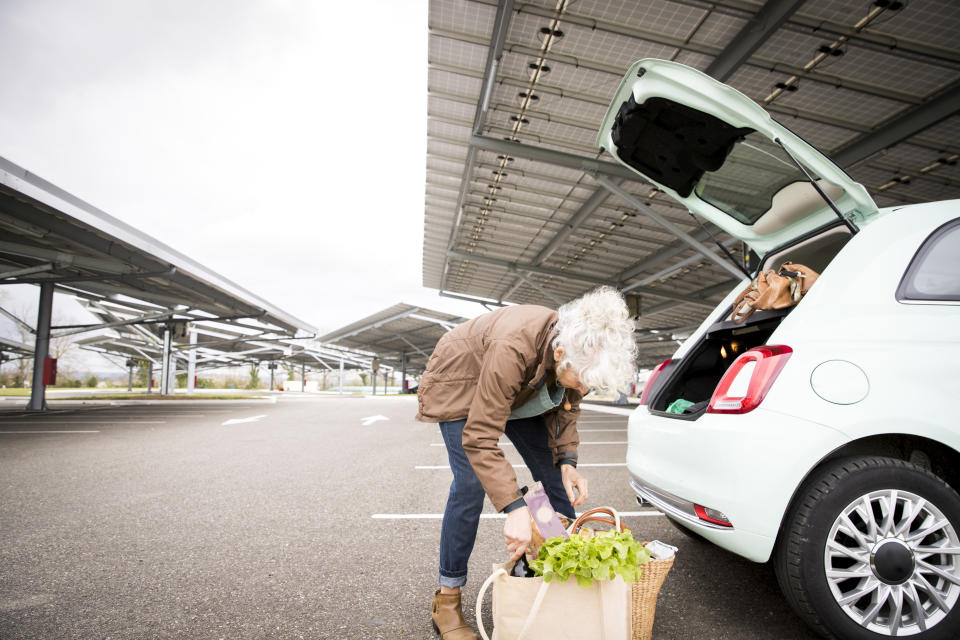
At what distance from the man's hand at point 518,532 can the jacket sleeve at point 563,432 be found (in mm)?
714

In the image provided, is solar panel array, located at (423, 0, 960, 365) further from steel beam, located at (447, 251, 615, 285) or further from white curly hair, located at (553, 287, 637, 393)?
steel beam, located at (447, 251, 615, 285)

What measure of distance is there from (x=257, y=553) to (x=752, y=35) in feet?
24.8

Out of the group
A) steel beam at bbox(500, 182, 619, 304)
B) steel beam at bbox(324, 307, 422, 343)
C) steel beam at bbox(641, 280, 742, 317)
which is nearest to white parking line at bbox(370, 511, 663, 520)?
steel beam at bbox(500, 182, 619, 304)

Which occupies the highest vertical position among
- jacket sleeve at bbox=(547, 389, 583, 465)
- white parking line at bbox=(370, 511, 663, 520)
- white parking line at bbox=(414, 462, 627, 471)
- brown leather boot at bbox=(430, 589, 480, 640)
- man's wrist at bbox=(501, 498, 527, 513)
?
jacket sleeve at bbox=(547, 389, 583, 465)

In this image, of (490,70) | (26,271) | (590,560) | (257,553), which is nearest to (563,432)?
(590,560)

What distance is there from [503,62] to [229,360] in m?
55.3

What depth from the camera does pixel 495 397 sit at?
70.4 inches

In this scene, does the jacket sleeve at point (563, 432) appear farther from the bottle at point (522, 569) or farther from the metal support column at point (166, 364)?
the metal support column at point (166, 364)

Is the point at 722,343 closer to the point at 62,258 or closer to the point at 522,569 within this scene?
the point at 522,569

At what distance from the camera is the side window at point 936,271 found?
6.32 feet

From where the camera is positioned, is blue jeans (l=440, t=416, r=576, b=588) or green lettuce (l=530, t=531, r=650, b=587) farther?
blue jeans (l=440, t=416, r=576, b=588)

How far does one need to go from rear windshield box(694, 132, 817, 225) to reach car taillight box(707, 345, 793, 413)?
117cm

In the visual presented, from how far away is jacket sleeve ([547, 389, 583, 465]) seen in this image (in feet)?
7.68

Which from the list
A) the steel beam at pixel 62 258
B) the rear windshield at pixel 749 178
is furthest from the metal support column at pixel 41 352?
the rear windshield at pixel 749 178
